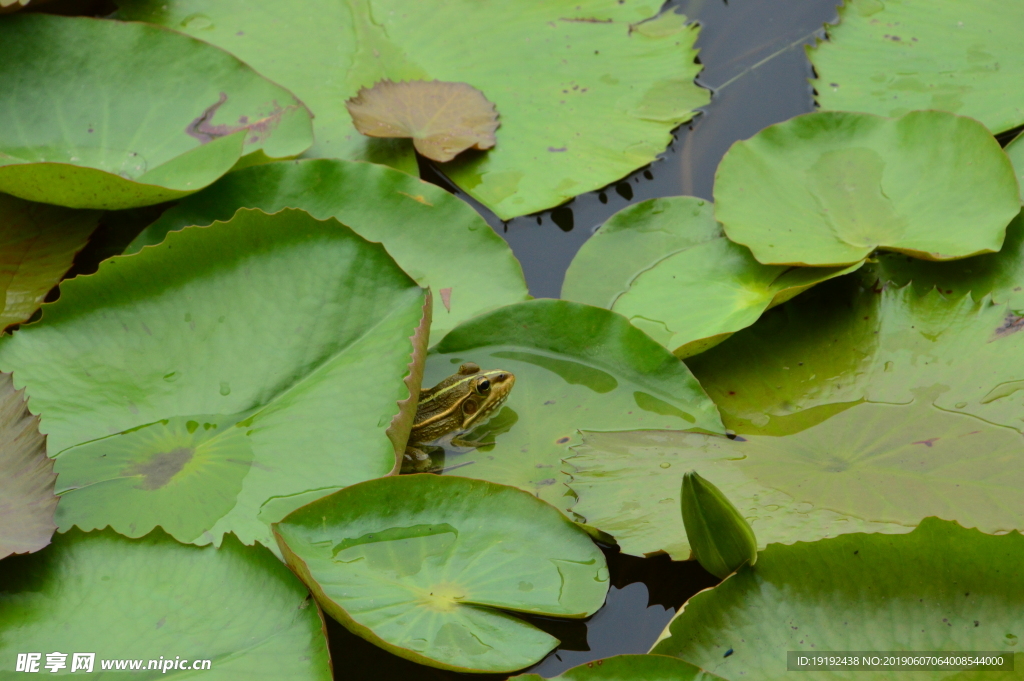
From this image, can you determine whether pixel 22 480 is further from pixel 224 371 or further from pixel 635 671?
pixel 635 671

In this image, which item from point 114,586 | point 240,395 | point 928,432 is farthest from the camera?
point 240,395

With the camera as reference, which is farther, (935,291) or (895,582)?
(935,291)

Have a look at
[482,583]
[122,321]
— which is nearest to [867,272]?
[482,583]

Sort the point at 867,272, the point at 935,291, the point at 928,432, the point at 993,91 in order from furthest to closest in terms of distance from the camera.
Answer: the point at 993,91
the point at 867,272
the point at 935,291
the point at 928,432

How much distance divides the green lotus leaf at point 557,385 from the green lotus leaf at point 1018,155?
4.16 ft

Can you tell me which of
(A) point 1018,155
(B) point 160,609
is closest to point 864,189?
(A) point 1018,155

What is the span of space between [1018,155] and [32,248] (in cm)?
317

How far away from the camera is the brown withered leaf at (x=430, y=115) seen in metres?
2.58

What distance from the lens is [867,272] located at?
2211 mm

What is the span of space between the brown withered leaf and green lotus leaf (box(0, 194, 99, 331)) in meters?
1.00

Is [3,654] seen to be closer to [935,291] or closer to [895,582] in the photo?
[895,582]

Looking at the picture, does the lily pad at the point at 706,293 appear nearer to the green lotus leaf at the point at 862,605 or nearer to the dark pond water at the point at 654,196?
the dark pond water at the point at 654,196

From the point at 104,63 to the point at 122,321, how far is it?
44.0 inches

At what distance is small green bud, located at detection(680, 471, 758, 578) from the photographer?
5.07 ft
